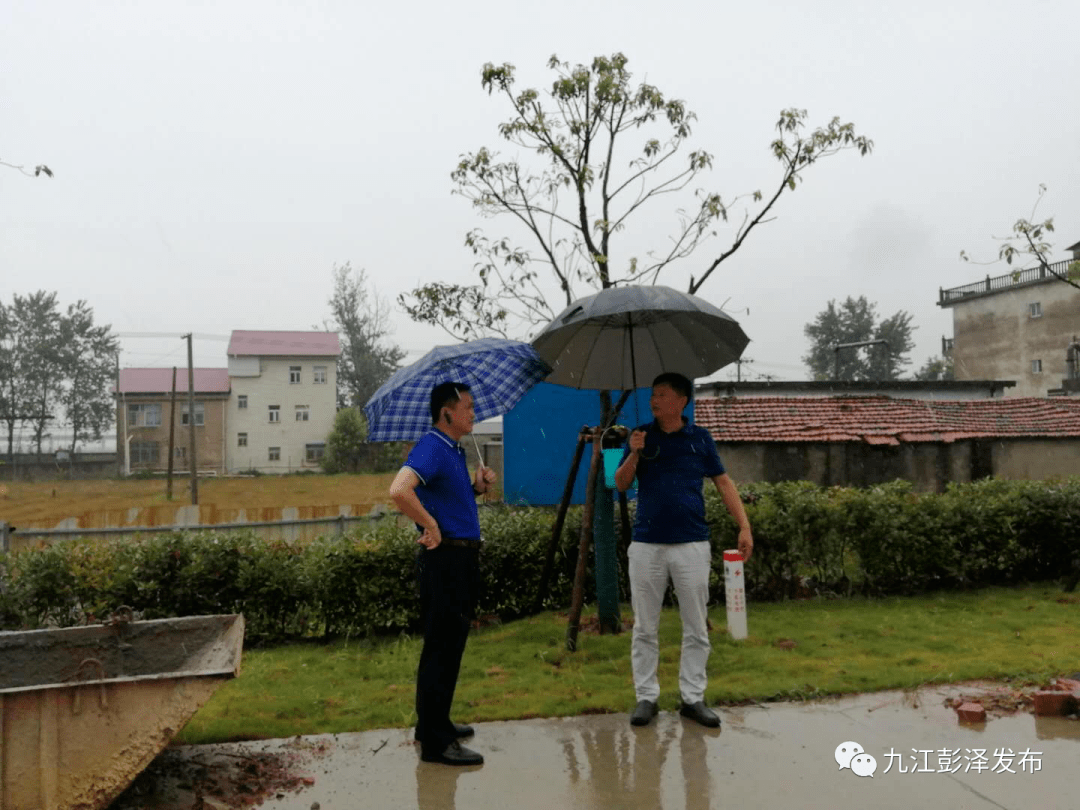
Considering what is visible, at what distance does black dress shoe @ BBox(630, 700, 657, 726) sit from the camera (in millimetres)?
4809

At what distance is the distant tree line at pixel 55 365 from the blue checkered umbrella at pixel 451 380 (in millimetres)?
44609

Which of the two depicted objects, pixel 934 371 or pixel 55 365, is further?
pixel 934 371

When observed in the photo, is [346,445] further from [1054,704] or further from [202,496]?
[1054,704]

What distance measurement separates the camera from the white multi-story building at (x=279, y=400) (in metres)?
42.5

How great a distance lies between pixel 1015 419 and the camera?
18.5 meters

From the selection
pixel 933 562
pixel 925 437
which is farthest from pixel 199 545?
pixel 925 437

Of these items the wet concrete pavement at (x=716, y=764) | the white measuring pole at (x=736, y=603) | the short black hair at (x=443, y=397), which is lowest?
the wet concrete pavement at (x=716, y=764)

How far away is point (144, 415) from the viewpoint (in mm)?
43406

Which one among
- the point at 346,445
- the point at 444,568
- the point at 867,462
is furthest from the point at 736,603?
the point at 346,445

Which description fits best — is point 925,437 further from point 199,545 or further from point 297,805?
point 297,805

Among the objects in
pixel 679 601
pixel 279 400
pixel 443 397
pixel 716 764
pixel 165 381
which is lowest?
pixel 716 764

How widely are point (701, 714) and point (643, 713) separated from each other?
1.02ft

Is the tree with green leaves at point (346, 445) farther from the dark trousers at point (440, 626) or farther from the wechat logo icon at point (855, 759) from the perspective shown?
the wechat logo icon at point (855, 759)

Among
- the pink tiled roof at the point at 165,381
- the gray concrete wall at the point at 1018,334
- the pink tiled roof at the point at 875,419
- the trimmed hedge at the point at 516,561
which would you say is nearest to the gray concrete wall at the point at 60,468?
the pink tiled roof at the point at 165,381
